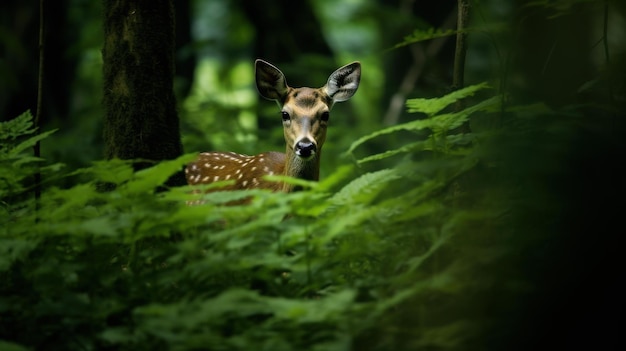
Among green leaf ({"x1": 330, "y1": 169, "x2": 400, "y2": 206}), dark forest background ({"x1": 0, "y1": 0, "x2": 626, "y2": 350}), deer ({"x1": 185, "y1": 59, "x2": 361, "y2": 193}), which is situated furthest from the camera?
deer ({"x1": 185, "y1": 59, "x2": 361, "y2": 193})

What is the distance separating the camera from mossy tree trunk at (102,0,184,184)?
15.2ft

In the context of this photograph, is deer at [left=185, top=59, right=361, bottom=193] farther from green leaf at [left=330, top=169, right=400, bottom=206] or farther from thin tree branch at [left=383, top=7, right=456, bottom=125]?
thin tree branch at [left=383, top=7, right=456, bottom=125]

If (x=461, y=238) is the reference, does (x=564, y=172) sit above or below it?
above

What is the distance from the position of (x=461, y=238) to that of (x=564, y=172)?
0.56 meters

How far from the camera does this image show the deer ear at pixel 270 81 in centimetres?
620

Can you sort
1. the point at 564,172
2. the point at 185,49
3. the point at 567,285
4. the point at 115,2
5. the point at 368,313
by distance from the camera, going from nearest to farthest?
the point at 567,285 → the point at 564,172 → the point at 368,313 → the point at 115,2 → the point at 185,49

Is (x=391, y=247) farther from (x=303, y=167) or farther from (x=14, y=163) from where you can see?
(x=303, y=167)

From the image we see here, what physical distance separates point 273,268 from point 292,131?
2798 mm

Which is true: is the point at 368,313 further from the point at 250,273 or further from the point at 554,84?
the point at 554,84

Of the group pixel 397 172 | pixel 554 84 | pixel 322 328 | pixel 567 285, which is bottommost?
pixel 322 328

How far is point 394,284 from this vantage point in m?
3.17

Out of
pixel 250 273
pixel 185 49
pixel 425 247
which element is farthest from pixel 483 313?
pixel 185 49

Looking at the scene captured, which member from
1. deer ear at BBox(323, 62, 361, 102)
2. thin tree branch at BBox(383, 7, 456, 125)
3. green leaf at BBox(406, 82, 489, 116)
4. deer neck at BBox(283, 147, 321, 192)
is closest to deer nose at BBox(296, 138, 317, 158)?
deer neck at BBox(283, 147, 321, 192)

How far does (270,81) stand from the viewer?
248 inches
